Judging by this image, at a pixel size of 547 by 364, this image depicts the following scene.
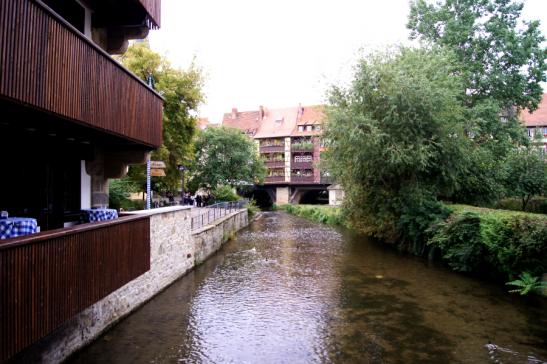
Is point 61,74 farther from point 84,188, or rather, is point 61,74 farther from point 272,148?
point 272,148

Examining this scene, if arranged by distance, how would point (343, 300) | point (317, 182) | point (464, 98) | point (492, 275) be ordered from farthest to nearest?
point (317, 182)
point (464, 98)
point (492, 275)
point (343, 300)

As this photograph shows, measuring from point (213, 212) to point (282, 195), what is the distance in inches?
1306

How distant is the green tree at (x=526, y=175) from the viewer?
2425cm

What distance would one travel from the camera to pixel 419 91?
1767 centimetres

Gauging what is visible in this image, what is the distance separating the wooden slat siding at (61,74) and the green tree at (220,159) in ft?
124

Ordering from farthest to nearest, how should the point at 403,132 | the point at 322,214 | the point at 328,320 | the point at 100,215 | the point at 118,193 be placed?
1. the point at 322,214
2. the point at 118,193
3. the point at 403,132
4. the point at 328,320
5. the point at 100,215

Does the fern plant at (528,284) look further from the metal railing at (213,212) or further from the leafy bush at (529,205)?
the leafy bush at (529,205)

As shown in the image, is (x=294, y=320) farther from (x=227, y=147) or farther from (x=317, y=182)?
(x=317, y=182)

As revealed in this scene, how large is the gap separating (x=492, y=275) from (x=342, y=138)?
8.84 meters

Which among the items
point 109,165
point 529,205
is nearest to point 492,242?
point 109,165

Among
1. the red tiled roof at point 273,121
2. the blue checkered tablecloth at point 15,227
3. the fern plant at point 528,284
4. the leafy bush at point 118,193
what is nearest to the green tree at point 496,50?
the fern plant at point 528,284

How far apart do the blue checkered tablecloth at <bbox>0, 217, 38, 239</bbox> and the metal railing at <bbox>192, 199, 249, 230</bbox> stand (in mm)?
11272

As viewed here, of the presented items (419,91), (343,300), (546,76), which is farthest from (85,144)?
(546,76)

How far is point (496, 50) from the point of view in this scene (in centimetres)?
2486
